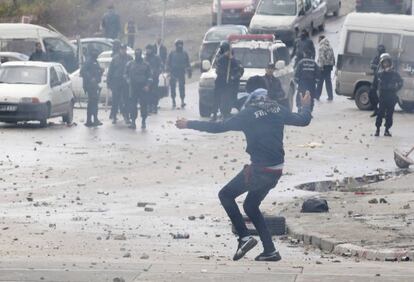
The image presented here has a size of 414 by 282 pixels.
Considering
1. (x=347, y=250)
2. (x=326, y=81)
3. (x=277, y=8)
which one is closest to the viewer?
(x=347, y=250)

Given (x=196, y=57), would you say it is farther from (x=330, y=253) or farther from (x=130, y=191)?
(x=330, y=253)

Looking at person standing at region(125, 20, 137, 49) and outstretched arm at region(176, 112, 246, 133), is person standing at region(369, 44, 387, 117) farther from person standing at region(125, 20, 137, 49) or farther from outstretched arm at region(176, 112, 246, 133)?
outstretched arm at region(176, 112, 246, 133)

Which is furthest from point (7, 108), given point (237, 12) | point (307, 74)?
point (237, 12)

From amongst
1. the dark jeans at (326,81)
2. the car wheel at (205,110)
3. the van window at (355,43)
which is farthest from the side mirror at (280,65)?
the dark jeans at (326,81)

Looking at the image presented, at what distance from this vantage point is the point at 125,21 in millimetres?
55000

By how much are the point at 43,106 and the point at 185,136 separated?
12.7ft

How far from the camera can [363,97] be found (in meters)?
36.2

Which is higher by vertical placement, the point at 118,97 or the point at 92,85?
the point at 92,85

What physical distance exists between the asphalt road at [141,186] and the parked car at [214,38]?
7078 millimetres

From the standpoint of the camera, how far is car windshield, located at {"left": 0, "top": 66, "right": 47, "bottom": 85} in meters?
33.3

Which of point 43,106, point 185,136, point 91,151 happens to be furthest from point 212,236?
point 43,106

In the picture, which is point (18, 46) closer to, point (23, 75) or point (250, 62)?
point (23, 75)

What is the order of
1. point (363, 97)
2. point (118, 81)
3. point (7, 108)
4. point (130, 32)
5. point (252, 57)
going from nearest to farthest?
point (7, 108)
point (118, 81)
point (252, 57)
point (363, 97)
point (130, 32)

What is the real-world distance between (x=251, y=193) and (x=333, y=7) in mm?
42972
